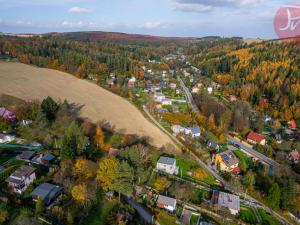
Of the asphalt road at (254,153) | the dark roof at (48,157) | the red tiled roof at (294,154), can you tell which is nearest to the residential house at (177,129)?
the asphalt road at (254,153)

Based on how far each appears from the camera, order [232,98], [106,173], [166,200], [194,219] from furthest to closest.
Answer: [232,98] < [106,173] < [166,200] < [194,219]

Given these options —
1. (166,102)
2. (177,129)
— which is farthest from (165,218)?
(166,102)

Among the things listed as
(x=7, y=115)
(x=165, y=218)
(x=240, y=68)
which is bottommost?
(x=165, y=218)

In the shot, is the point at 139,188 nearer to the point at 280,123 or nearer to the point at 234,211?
the point at 234,211

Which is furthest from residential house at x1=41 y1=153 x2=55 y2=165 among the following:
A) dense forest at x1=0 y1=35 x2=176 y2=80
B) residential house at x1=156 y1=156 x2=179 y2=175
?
dense forest at x1=0 y1=35 x2=176 y2=80

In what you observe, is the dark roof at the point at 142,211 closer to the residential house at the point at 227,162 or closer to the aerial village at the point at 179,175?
the aerial village at the point at 179,175

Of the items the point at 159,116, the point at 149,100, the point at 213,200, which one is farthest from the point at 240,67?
the point at 213,200

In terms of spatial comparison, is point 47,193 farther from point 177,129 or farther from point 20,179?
point 177,129

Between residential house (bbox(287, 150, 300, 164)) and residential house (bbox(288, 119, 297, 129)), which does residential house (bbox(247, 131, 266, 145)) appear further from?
residential house (bbox(288, 119, 297, 129))

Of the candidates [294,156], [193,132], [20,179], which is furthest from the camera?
[193,132]
